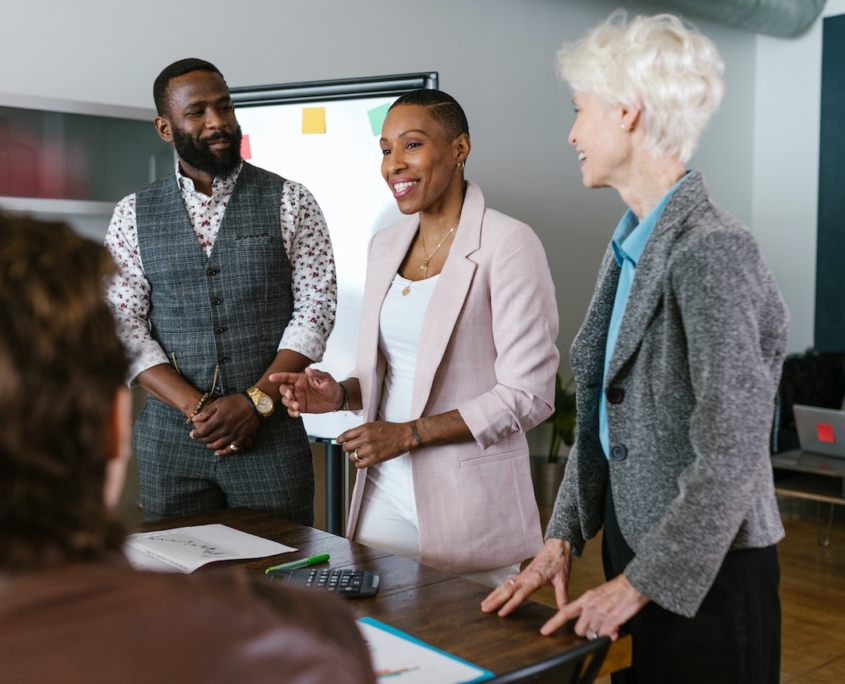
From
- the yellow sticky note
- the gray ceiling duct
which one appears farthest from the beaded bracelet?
the gray ceiling duct

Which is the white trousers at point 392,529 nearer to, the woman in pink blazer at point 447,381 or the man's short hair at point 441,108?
the woman in pink blazer at point 447,381

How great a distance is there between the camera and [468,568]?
2.15 meters

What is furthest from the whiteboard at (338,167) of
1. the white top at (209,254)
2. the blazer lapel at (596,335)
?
the blazer lapel at (596,335)

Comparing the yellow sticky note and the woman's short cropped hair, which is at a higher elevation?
the yellow sticky note

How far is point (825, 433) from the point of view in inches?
201

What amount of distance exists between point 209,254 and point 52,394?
73.0 inches

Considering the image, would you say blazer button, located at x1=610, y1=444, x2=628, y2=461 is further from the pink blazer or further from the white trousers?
the white trousers

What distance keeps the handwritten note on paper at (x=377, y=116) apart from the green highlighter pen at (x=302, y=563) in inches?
89.4

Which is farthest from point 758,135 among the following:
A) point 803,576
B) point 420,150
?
point 420,150

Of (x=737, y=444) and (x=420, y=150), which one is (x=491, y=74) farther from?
(x=737, y=444)

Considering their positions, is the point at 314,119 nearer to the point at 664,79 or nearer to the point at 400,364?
the point at 400,364

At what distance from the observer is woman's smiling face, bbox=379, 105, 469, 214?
2.29m

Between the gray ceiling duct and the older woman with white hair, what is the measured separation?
5103 millimetres

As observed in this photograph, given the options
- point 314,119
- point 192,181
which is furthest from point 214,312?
point 314,119
